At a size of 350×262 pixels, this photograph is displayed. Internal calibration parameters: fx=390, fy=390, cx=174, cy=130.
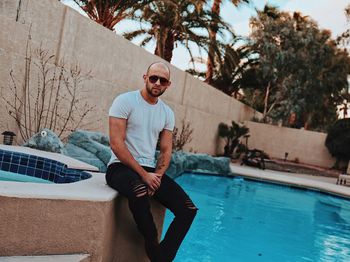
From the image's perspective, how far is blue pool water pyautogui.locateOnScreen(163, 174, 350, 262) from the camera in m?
4.47

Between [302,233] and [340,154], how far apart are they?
1354 centimetres

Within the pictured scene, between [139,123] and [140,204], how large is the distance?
57 centimetres

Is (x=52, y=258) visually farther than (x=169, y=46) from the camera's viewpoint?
No

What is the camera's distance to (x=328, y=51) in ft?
59.9

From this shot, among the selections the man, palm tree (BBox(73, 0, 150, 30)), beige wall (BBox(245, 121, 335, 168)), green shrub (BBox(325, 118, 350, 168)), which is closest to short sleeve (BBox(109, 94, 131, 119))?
the man

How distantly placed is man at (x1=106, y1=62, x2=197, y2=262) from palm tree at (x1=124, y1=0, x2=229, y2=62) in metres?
10.0

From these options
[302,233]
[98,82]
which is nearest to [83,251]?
[302,233]

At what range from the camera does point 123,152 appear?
7.94 feet

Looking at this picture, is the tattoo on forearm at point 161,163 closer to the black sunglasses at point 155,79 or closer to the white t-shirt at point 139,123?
the white t-shirt at point 139,123

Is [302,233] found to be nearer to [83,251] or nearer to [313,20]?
[83,251]

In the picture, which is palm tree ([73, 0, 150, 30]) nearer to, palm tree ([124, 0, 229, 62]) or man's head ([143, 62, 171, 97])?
palm tree ([124, 0, 229, 62])

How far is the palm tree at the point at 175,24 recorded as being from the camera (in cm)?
1301

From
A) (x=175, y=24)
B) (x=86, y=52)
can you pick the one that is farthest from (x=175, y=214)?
(x=175, y=24)

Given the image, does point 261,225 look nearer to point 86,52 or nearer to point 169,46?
point 86,52
